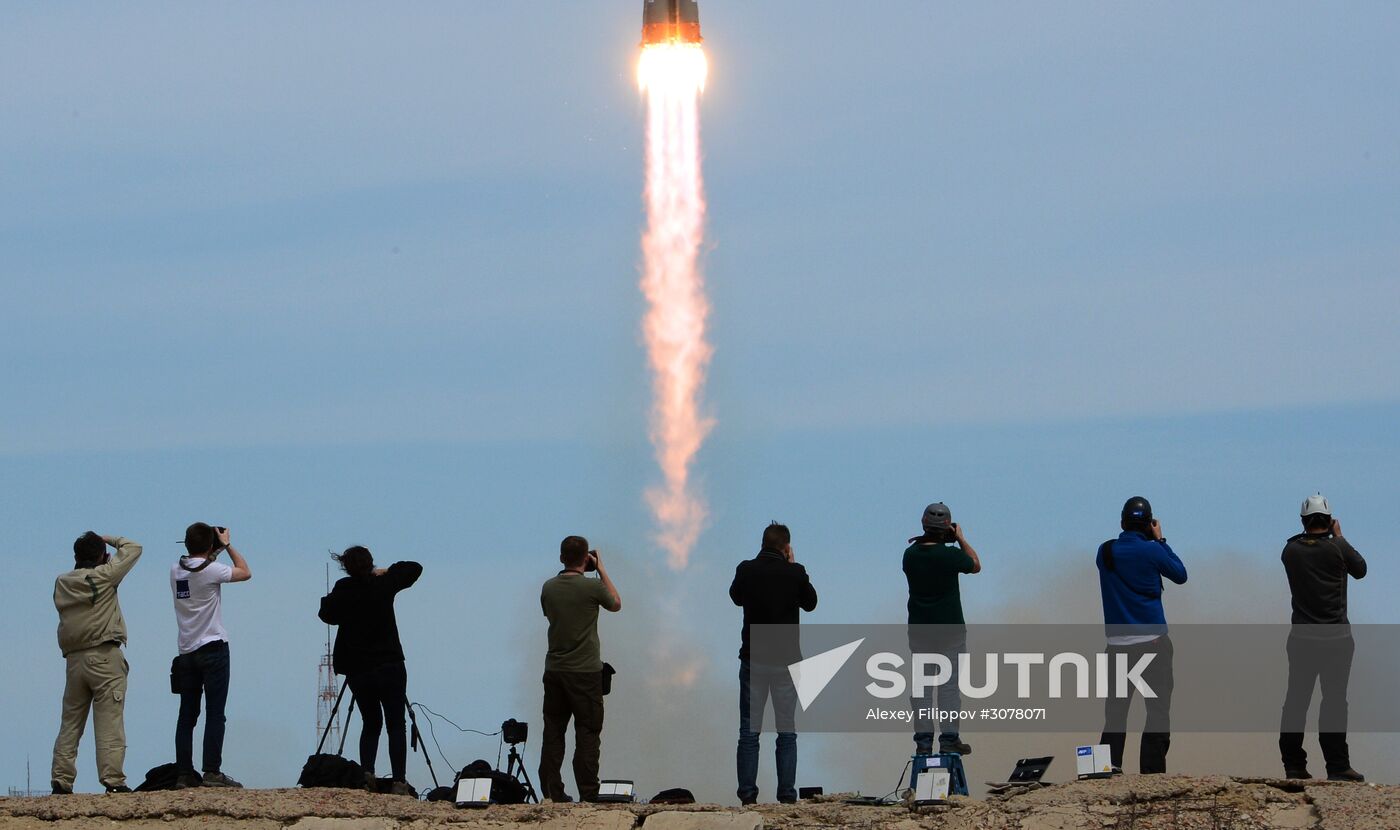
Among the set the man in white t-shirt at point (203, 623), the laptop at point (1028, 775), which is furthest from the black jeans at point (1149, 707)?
the man in white t-shirt at point (203, 623)

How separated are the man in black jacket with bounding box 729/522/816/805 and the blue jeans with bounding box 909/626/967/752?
1.17 metres

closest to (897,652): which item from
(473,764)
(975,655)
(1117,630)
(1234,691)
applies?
(975,655)

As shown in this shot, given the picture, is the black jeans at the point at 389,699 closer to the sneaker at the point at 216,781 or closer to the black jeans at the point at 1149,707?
the sneaker at the point at 216,781

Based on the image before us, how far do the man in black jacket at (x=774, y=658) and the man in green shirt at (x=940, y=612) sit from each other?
107cm

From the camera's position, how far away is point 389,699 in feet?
71.6

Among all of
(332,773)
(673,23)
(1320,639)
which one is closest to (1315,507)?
(1320,639)

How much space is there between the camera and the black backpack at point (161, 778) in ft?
71.3

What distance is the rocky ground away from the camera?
64.2 feet

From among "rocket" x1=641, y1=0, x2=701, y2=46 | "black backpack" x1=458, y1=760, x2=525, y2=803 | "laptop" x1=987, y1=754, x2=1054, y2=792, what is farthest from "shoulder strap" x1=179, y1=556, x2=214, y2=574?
"rocket" x1=641, y1=0, x2=701, y2=46

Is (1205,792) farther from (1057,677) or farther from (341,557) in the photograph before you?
(341,557)

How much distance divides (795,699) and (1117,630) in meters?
3.19

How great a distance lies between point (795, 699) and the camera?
70.5ft

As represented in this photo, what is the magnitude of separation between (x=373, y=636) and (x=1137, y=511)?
7.58m

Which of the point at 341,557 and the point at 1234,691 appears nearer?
the point at 341,557
